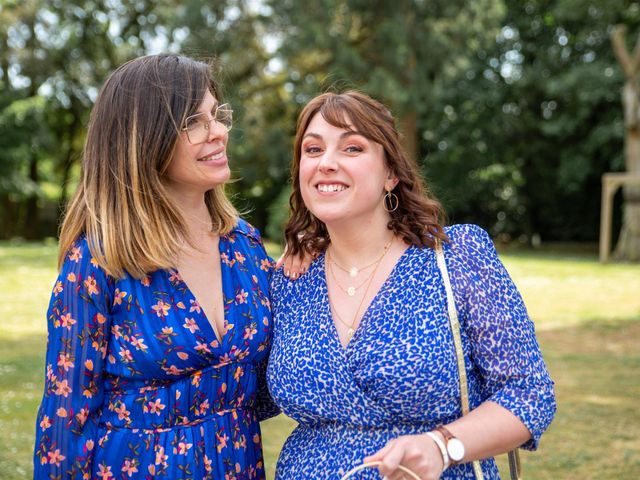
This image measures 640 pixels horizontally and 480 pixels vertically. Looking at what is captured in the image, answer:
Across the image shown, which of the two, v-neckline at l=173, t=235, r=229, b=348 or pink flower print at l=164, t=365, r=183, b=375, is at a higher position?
v-neckline at l=173, t=235, r=229, b=348

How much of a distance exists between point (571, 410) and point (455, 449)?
509cm

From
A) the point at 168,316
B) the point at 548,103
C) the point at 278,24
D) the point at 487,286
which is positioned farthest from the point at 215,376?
the point at 548,103

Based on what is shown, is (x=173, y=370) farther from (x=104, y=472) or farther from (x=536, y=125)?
(x=536, y=125)

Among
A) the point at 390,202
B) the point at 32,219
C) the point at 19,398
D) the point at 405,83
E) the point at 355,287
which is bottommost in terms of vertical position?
the point at 32,219

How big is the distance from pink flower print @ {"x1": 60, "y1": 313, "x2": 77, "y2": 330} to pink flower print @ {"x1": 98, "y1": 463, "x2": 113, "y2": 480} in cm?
42

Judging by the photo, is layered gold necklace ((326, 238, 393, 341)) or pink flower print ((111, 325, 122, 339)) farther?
layered gold necklace ((326, 238, 393, 341))

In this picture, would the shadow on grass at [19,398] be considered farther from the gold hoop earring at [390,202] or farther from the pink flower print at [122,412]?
the gold hoop earring at [390,202]

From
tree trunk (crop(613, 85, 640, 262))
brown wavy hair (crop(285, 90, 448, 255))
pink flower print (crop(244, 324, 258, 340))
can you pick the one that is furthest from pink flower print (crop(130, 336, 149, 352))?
tree trunk (crop(613, 85, 640, 262))

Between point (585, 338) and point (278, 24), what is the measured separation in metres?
16.1

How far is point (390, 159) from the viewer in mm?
2486

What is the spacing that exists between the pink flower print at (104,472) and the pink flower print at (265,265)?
81 cm

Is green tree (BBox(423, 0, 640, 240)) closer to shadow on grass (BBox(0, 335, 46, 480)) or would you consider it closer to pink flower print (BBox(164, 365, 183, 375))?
shadow on grass (BBox(0, 335, 46, 480))

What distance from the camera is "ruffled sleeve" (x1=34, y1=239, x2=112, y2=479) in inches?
87.3

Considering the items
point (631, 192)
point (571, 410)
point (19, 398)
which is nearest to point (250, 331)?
point (571, 410)
